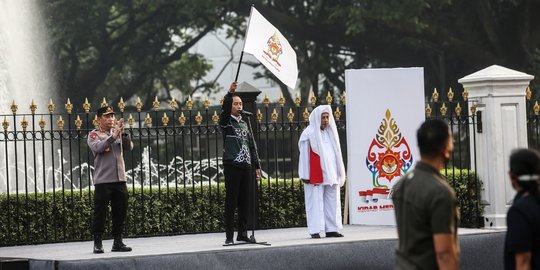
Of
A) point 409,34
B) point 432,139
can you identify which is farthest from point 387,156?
point 409,34

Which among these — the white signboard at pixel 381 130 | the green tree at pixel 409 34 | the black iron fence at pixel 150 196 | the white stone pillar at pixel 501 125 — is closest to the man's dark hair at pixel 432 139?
the black iron fence at pixel 150 196

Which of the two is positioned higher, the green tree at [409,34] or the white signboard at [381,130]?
the green tree at [409,34]

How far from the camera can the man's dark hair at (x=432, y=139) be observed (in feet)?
22.2

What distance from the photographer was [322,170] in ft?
45.5

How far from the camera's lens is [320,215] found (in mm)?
13711

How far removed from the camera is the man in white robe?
13.8m

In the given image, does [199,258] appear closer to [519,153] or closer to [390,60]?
[519,153]

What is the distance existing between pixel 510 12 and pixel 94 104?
13577 mm

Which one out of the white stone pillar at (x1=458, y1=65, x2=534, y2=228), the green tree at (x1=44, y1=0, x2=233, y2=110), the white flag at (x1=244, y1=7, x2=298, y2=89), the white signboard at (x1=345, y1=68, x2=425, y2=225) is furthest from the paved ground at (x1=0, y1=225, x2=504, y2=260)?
the green tree at (x1=44, y1=0, x2=233, y2=110)

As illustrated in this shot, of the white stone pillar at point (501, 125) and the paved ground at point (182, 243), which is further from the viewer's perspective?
the white stone pillar at point (501, 125)

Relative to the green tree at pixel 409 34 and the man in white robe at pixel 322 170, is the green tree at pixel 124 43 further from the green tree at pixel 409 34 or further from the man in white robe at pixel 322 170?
the man in white robe at pixel 322 170

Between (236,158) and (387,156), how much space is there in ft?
8.35

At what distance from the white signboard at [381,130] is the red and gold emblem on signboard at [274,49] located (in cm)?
128

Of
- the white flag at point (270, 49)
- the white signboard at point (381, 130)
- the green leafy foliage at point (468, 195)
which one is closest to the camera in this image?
the white flag at point (270, 49)
